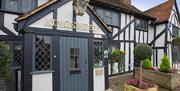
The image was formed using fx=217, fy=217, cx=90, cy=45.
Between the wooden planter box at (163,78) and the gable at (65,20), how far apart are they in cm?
495

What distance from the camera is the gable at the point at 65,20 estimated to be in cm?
810

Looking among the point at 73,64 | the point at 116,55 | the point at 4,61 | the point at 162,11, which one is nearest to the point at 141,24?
the point at 162,11

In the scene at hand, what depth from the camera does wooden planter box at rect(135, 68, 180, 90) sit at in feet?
40.7

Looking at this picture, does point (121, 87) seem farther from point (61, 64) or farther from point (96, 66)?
point (61, 64)

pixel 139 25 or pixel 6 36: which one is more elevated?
pixel 139 25

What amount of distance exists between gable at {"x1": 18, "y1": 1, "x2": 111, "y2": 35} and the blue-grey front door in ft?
1.75

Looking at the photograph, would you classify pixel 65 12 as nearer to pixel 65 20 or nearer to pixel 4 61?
pixel 65 20

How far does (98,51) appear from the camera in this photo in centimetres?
1040

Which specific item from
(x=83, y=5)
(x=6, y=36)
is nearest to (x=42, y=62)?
(x=6, y=36)

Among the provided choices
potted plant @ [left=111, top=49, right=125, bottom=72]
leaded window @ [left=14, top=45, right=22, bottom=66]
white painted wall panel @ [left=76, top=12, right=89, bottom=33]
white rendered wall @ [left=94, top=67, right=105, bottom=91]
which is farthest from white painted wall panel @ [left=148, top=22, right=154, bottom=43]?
leaded window @ [left=14, top=45, right=22, bottom=66]

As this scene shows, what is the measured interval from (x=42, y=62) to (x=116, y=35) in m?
8.63

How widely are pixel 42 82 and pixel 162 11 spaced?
16627 millimetres

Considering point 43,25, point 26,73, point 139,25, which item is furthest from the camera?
point 139,25

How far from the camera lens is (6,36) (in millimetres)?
9320
